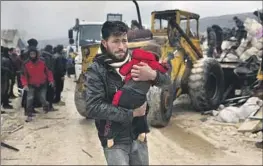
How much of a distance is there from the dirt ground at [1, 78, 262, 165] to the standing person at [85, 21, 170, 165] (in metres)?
3.05

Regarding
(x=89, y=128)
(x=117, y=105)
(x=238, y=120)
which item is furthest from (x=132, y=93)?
(x=238, y=120)

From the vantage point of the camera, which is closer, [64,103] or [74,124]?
[74,124]

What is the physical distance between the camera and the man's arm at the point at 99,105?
263 centimetres

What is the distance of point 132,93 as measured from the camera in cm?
265

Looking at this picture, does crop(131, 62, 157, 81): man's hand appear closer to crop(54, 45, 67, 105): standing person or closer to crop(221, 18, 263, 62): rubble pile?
crop(54, 45, 67, 105): standing person

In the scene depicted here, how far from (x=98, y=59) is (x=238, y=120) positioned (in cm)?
642

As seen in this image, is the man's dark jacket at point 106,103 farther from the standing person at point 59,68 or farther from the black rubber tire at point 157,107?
the standing person at point 59,68

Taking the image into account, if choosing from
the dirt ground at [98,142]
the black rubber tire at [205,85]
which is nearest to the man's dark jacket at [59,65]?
the dirt ground at [98,142]

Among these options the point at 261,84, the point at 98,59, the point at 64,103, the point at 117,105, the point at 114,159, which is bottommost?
the point at 64,103

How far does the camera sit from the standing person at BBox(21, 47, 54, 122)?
8.67 meters

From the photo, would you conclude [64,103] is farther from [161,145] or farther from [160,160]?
[160,160]

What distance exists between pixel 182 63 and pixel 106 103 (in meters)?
6.83

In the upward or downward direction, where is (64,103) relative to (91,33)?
downward

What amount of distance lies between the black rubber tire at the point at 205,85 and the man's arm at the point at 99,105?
679cm
